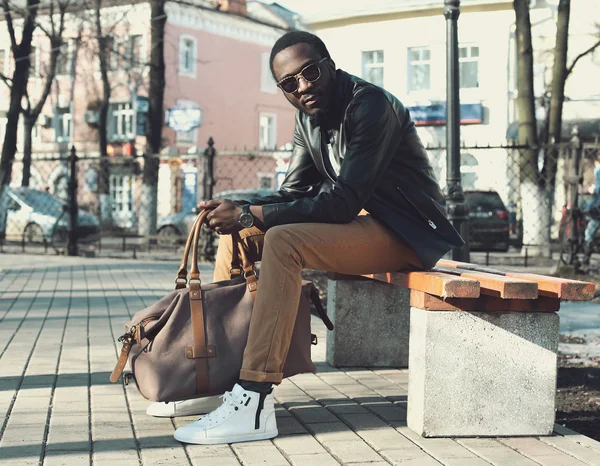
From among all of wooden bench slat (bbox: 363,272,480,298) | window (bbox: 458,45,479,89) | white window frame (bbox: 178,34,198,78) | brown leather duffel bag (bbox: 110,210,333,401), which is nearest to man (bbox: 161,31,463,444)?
brown leather duffel bag (bbox: 110,210,333,401)

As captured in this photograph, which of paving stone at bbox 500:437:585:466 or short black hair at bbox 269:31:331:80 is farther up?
short black hair at bbox 269:31:331:80

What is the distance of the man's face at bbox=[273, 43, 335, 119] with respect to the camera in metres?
4.42

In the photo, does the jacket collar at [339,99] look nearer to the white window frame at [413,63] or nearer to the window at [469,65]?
the window at [469,65]

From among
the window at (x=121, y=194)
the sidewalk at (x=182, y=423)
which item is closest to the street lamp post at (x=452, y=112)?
the sidewalk at (x=182, y=423)

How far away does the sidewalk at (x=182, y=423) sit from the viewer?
388 cm

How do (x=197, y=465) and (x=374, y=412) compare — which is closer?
(x=197, y=465)

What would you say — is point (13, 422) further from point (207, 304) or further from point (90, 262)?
point (90, 262)

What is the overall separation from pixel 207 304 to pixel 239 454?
2.14 feet

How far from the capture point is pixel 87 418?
14.8 ft

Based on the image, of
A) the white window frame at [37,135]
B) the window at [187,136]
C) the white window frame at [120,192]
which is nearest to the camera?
the white window frame at [120,192]

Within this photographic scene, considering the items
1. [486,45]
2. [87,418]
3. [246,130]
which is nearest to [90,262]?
[87,418]

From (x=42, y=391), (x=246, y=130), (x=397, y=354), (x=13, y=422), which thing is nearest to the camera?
(x=13, y=422)

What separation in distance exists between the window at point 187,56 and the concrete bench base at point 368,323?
4080 cm

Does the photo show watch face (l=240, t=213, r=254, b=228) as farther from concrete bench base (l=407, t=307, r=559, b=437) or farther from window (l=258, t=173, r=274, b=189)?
window (l=258, t=173, r=274, b=189)
